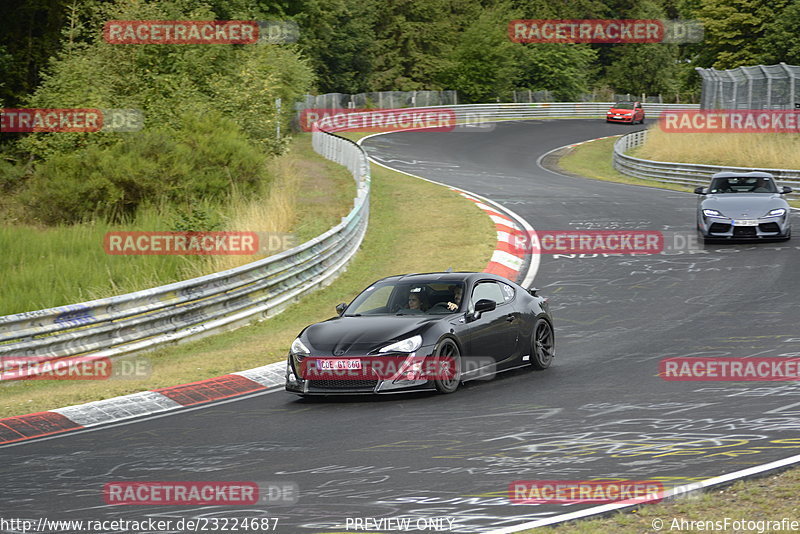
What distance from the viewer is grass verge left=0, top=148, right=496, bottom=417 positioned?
506 inches

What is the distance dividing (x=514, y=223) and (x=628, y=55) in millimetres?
74427

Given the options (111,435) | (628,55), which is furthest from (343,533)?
(628,55)

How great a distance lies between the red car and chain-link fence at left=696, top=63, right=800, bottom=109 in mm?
26028

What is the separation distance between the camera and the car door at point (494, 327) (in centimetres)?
1167

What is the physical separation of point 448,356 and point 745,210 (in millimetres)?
13178

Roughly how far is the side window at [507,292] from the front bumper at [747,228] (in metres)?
11.1

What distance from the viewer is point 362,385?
10820mm

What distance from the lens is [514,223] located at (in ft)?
89.2

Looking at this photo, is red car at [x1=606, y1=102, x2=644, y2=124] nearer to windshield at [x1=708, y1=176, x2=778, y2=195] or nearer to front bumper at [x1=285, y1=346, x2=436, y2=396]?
windshield at [x1=708, y1=176, x2=778, y2=195]

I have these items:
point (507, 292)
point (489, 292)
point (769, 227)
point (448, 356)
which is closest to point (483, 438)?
point (448, 356)

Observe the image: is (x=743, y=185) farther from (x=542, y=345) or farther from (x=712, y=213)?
(x=542, y=345)

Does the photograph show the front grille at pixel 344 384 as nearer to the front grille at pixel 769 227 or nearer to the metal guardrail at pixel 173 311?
the metal guardrail at pixel 173 311

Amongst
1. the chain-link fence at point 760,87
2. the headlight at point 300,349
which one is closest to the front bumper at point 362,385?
the headlight at point 300,349

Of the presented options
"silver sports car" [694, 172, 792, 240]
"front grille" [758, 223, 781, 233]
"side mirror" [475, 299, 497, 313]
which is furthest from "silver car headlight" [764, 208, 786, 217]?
"side mirror" [475, 299, 497, 313]
